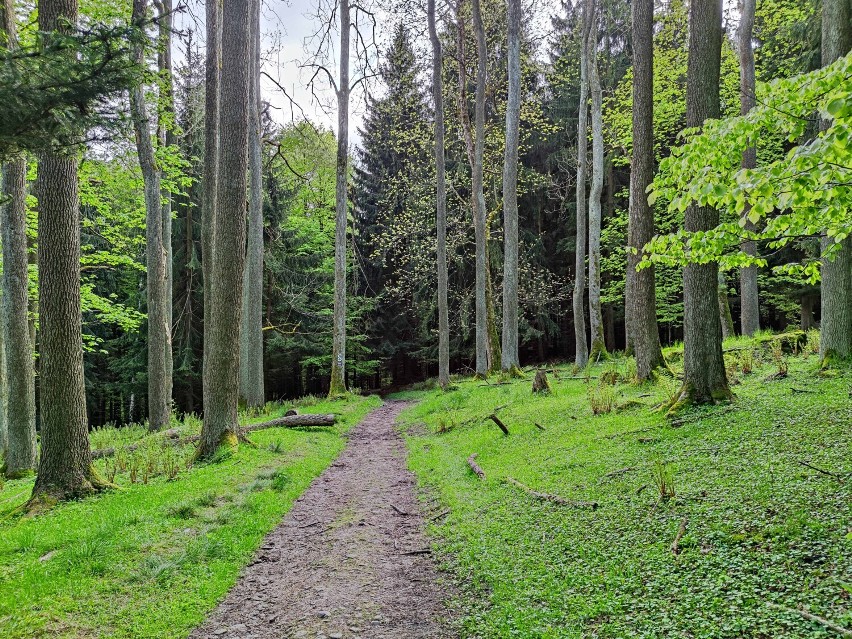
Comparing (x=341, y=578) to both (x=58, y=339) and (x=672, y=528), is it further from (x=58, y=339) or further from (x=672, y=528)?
(x=58, y=339)

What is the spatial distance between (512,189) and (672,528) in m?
12.8

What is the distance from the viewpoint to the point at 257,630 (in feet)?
11.5

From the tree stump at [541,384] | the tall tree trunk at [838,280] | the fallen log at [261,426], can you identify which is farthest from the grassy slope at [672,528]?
the fallen log at [261,426]

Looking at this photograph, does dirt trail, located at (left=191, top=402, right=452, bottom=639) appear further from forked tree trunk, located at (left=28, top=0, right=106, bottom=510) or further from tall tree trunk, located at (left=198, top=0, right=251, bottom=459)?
forked tree trunk, located at (left=28, top=0, right=106, bottom=510)

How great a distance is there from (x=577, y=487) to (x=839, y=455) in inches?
87.7

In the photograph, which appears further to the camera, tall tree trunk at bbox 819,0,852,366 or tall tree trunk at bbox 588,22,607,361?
tall tree trunk at bbox 588,22,607,361

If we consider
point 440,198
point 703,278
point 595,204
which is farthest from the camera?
point 440,198

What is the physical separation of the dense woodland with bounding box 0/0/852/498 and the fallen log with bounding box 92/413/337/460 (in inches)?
43.1

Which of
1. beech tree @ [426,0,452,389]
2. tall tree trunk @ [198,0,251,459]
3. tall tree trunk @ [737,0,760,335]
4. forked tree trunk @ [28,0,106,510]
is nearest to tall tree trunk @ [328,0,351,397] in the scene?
beech tree @ [426,0,452,389]

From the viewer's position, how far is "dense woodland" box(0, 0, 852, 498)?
407 cm

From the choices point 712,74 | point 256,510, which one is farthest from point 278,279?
point 712,74

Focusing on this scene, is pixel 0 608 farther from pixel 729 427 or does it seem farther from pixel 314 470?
pixel 729 427

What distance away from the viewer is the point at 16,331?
8.11 m

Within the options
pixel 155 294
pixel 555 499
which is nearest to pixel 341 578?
pixel 555 499
